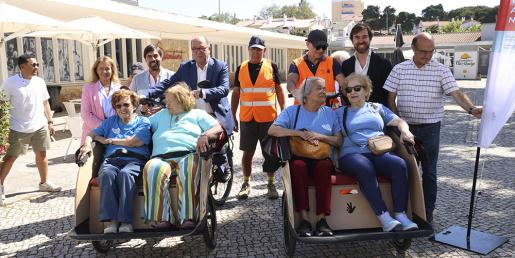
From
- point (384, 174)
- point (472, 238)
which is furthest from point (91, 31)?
point (472, 238)

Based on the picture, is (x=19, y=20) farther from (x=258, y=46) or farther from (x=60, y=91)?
(x=60, y=91)

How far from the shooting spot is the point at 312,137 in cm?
384

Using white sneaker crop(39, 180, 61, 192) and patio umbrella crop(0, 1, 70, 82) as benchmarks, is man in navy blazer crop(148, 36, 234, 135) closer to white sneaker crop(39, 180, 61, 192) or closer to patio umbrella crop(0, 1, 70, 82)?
white sneaker crop(39, 180, 61, 192)

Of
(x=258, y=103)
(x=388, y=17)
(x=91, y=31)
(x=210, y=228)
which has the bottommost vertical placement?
(x=210, y=228)

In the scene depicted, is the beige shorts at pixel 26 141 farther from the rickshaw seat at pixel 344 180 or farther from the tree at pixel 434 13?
the tree at pixel 434 13

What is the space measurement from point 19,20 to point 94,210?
3.99 metres

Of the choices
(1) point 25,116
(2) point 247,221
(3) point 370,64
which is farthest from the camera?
(1) point 25,116

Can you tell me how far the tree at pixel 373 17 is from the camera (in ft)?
350

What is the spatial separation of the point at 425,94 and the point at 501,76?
0.63 meters

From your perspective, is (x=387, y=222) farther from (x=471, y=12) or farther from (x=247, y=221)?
(x=471, y=12)

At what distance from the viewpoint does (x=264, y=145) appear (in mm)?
3963

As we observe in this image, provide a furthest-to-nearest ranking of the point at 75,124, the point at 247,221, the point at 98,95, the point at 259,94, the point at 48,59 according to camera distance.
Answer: the point at 48,59 → the point at 75,124 → the point at 259,94 → the point at 98,95 → the point at 247,221

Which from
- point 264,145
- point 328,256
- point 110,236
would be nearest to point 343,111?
point 264,145

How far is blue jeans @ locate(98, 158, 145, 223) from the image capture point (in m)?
3.59
